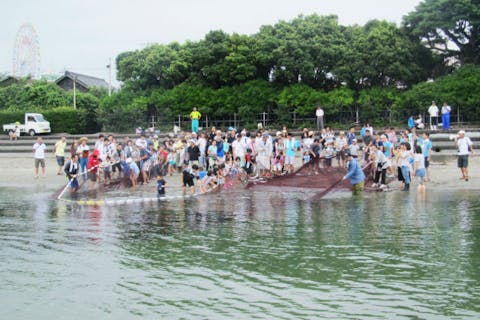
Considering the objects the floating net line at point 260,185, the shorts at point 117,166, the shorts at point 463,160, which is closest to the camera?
the floating net line at point 260,185

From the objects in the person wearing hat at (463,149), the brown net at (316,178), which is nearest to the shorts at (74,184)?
the brown net at (316,178)

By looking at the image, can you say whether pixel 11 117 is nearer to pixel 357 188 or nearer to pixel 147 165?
pixel 147 165

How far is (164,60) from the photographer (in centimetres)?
4312

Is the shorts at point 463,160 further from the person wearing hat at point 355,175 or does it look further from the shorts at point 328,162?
the shorts at point 328,162

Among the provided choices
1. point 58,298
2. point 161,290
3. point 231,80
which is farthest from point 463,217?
point 231,80

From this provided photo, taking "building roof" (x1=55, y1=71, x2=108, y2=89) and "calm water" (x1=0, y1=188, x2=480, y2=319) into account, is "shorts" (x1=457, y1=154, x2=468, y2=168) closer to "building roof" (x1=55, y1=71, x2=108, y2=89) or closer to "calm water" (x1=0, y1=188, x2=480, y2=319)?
"calm water" (x1=0, y1=188, x2=480, y2=319)

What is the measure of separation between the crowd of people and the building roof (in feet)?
138

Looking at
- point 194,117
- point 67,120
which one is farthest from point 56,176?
point 67,120

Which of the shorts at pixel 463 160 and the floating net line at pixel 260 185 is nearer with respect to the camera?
the floating net line at pixel 260 185

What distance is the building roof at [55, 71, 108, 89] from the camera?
6781 cm

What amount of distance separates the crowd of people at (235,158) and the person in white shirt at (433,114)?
854 centimetres

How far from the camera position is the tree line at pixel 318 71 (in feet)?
123

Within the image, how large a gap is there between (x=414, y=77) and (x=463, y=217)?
2576cm

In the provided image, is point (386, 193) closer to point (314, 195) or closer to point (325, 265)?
point (314, 195)
